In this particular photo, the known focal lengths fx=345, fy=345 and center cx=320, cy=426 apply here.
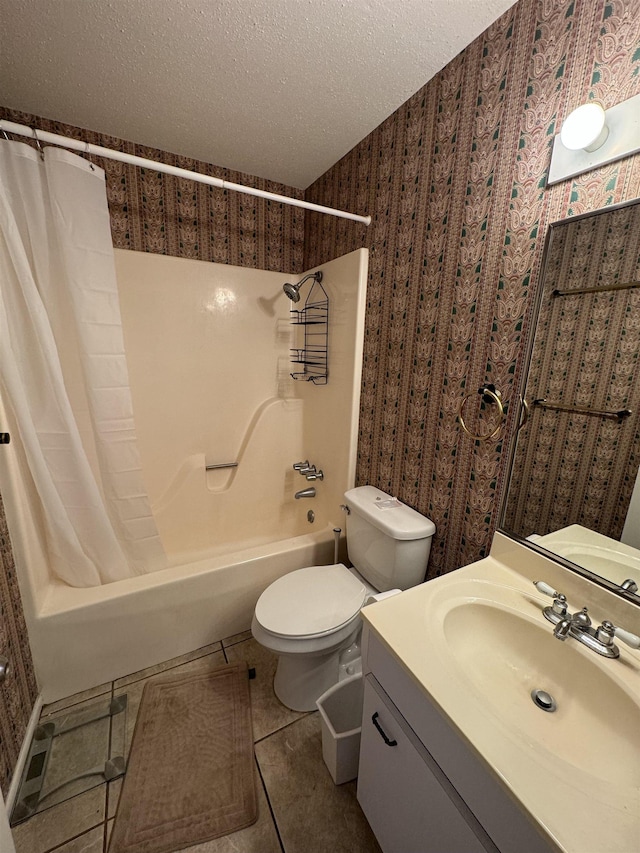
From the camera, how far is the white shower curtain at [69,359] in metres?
1.22

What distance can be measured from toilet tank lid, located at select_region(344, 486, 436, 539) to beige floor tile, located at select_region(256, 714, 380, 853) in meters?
0.84

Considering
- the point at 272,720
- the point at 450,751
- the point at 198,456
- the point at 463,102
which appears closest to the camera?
the point at 450,751

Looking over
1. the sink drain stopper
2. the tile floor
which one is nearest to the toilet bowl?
the tile floor

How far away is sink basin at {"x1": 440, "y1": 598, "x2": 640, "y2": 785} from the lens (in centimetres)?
64

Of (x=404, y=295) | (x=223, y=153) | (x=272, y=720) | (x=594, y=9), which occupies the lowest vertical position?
(x=272, y=720)

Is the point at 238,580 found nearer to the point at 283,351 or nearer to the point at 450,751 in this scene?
the point at 450,751

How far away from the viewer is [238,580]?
1687 mm

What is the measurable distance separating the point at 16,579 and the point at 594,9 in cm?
239

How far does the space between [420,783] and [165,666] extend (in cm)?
130

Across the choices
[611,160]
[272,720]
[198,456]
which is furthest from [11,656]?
[611,160]

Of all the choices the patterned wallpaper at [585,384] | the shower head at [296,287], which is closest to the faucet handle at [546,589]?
the patterned wallpaper at [585,384]

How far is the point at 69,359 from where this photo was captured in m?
1.53

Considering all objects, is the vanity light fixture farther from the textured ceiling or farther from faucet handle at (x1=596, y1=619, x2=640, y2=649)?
faucet handle at (x1=596, y1=619, x2=640, y2=649)

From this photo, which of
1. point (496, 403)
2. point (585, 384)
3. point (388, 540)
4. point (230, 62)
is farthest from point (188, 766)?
point (230, 62)
